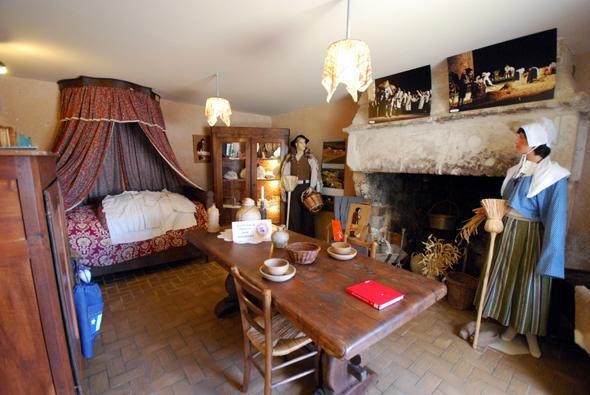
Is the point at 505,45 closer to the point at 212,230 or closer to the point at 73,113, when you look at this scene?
the point at 212,230

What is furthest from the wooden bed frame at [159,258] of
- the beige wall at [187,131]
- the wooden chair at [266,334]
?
the wooden chair at [266,334]

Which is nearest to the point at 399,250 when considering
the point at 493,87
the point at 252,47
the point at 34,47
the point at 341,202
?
the point at 341,202

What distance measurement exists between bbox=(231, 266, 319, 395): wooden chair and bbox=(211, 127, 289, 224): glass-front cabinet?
252 centimetres

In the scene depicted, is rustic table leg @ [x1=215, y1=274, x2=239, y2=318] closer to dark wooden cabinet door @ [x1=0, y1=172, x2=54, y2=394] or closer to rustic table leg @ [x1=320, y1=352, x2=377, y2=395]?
rustic table leg @ [x1=320, y1=352, x2=377, y2=395]

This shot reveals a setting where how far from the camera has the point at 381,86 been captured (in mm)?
2648

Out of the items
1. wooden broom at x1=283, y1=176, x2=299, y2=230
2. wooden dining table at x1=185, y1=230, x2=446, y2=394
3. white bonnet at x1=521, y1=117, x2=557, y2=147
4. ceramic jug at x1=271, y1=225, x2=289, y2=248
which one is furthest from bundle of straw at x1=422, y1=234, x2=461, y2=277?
wooden broom at x1=283, y1=176, x2=299, y2=230

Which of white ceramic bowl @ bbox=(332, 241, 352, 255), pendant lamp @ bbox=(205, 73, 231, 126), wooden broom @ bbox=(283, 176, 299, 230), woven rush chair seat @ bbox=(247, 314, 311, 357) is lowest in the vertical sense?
woven rush chair seat @ bbox=(247, 314, 311, 357)

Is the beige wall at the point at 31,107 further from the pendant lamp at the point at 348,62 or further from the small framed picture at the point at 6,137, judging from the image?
the pendant lamp at the point at 348,62

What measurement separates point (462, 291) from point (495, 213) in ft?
2.98

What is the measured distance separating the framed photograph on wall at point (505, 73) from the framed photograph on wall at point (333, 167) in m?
1.60

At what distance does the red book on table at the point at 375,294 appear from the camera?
1104 millimetres

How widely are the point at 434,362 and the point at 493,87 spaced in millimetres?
2084

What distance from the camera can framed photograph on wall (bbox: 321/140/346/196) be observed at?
3.66 m

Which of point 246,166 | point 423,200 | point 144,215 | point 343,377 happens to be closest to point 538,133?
point 423,200
